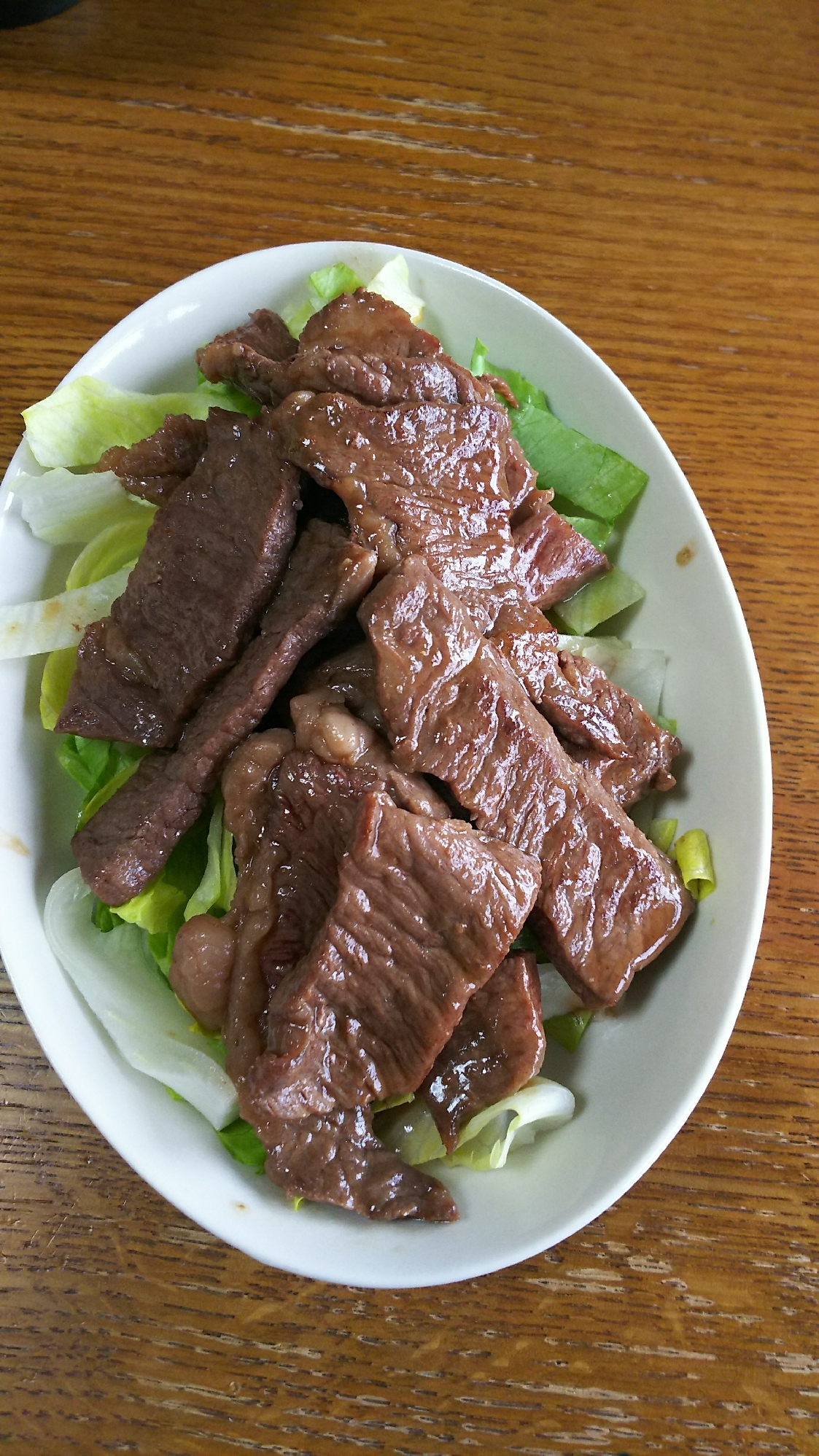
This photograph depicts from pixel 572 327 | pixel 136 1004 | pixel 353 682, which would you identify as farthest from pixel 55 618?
pixel 572 327

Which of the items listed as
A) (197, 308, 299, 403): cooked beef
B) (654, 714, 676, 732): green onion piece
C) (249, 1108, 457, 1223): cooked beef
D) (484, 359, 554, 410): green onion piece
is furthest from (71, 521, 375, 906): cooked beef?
(654, 714, 676, 732): green onion piece

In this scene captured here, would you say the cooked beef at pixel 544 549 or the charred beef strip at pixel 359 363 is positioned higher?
the charred beef strip at pixel 359 363

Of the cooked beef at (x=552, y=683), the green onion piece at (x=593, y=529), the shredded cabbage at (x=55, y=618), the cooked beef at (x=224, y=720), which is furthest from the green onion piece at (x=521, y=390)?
the shredded cabbage at (x=55, y=618)

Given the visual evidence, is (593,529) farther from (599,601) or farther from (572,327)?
(572,327)

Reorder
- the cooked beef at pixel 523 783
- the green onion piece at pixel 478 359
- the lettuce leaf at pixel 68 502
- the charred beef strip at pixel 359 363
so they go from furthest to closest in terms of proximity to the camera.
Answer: the green onion piece at pixel 478 359 < the lettuce leaf at pixel 68 502 < the charred beef strip at pixel 359 363 < the cooked beef at pixel 523 783

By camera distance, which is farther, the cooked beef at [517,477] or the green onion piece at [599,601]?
the green onion piece at [599,601]

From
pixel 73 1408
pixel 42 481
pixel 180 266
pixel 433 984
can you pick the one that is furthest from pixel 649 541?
pixel 73 1408

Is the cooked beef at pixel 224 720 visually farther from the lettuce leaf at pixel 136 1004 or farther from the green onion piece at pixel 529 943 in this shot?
the green onion piece at pixel 529 943
